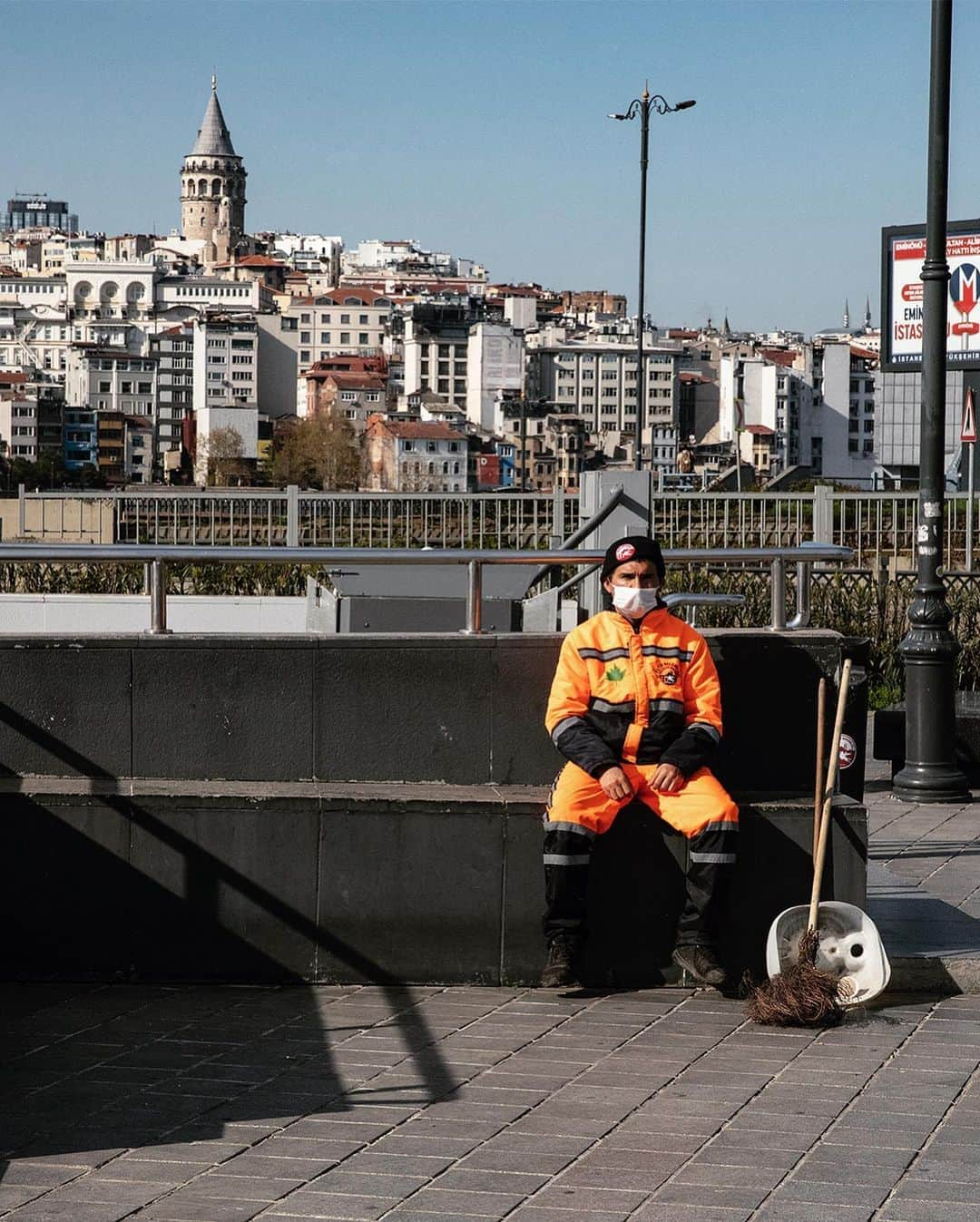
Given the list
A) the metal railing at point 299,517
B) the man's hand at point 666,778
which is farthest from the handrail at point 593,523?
the metal railing at point 299,517

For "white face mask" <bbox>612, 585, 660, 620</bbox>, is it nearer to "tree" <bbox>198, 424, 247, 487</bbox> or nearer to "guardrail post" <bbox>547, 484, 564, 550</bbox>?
"guardrail post" <bbox>547, 484, 564, 550</bbox>

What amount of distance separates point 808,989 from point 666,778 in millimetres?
909

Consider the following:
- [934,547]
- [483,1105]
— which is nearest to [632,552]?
[483,1105]

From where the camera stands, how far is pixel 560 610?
44.3ft

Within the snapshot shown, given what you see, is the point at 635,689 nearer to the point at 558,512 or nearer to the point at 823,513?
the point at 558,512

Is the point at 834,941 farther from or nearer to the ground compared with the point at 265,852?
nearer to the ground

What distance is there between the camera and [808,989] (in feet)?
22.5

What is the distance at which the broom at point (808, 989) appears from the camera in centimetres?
681

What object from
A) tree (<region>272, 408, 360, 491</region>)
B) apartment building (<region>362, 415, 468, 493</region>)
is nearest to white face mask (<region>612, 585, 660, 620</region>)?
tree (<region>272, 408, 360, 491</region>)

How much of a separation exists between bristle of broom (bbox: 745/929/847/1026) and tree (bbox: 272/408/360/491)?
131654mm

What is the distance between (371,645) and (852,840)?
1.99 metres

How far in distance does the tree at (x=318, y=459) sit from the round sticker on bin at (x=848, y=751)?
12903cm

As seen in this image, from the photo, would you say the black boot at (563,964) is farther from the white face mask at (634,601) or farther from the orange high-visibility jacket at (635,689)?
the white face mask at (634,601)

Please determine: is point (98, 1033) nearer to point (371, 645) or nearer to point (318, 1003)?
point (318, 1003)
